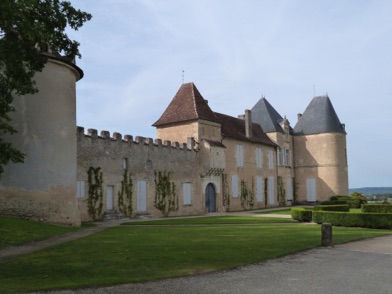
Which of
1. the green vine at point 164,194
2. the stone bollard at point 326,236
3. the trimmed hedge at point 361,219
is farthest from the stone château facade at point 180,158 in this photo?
the trimmed hedge at point 361,219

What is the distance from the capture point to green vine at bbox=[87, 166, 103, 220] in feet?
73.4

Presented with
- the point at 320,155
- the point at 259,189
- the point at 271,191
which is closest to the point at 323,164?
the point at 320,155

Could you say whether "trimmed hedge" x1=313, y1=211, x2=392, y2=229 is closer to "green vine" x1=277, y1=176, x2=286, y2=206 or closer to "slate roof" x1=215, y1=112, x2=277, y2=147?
"slate roof" x1=215, y1=112, x2=277, y2=147

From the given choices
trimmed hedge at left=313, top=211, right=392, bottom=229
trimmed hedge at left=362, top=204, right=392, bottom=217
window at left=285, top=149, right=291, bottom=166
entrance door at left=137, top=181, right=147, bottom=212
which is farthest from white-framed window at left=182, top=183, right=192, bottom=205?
window at left=285, top=149, right=291, bottom=166

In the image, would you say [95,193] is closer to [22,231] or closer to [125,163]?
[125,163]

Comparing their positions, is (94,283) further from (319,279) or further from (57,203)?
(57,203)

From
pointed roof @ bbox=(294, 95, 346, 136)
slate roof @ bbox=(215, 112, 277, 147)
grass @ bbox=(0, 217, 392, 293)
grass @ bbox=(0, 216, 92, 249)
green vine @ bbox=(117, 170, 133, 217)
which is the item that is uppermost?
pointed roof @ bbox=(294, 95, 346, 136)

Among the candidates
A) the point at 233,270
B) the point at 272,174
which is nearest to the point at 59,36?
the point at 233,270

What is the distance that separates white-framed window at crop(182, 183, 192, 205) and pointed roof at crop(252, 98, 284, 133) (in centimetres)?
1481

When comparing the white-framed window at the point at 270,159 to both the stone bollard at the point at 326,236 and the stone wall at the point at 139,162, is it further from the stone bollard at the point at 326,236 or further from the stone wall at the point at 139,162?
the stone bollard at the point at 326,236

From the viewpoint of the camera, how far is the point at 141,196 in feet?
83.9

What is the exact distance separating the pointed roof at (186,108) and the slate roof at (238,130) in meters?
1.82

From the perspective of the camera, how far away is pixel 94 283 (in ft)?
22.1

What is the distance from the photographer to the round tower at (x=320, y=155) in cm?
4188
